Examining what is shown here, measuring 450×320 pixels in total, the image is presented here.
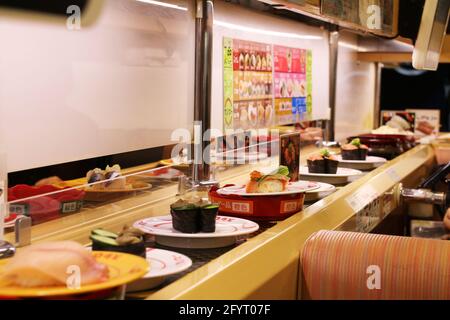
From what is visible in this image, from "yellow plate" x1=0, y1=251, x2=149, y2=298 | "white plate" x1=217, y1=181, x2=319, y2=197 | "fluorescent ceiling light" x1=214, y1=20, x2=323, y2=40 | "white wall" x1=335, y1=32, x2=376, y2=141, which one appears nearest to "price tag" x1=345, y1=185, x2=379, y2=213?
"white plate" x1=217, y1=181, x2=319, y2=197

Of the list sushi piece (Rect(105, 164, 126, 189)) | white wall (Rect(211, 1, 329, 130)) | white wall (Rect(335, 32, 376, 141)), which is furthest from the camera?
white wall (Rect(335, 32, 376, 141))

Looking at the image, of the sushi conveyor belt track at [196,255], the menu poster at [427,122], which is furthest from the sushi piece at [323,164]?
the menu poster at [427,122]

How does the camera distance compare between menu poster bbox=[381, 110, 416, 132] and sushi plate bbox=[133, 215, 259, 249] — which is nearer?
sushi plate bbox=[133, 215, 259, 249]

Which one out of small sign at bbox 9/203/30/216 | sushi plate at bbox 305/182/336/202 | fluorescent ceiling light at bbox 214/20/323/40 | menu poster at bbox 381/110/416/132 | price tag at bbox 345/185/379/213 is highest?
fluorescent ceiling light at bbox 214/20/323/40

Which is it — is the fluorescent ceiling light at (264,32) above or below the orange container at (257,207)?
above

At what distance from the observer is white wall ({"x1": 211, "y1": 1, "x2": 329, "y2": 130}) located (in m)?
3.31

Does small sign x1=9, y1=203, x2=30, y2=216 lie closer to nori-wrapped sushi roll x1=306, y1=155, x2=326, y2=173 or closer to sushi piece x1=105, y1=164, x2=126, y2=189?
sushi piece x1=105, y1=164, x2=126, y2=189

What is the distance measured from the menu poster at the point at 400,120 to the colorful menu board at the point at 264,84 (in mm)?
1445

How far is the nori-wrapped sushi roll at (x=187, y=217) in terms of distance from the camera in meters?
1.69

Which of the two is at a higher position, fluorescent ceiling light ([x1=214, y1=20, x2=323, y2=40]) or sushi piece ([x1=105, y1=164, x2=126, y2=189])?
fluorescent ceiling light ([x1=214, y1=20, x2=323, y2=40])

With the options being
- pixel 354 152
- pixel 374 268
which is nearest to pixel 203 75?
pixel 354 152

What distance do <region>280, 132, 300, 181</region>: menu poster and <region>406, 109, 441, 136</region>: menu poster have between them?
3.75 metres

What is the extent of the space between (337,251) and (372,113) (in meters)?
5.15

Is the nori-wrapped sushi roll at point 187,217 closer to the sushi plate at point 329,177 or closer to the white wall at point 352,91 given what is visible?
the sushi plate at point 329,177
